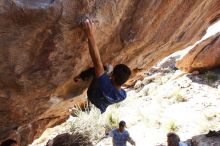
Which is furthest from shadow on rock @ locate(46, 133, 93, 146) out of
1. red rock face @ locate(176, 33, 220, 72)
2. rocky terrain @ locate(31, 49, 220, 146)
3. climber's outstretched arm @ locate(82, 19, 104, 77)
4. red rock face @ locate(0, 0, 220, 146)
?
climber's outstretched arm @ locate(82, 19, 104, 77)

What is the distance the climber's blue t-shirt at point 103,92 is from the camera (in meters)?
4.37

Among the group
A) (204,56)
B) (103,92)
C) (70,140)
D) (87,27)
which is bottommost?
(103,92)

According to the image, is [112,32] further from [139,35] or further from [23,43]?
[23,43]

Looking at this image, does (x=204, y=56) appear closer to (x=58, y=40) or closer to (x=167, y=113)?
(x=167, y=113)

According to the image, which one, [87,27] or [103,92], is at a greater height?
[87,27]

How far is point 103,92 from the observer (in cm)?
439

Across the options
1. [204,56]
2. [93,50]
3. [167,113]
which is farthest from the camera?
[204,56]

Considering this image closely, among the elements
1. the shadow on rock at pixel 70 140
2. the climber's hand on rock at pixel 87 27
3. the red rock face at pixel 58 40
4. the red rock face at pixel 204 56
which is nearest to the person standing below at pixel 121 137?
the red rock face at pixel 58 40

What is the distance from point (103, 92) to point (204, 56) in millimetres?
12869

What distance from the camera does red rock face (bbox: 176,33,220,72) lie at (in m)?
16.4

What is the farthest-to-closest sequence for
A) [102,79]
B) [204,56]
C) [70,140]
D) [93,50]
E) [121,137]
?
[204,56]
[70,140]
[121,137]
[93,50]
[102,79]

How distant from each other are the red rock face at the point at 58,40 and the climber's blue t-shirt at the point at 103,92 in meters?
0.58

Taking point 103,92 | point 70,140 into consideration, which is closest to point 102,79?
point 103,92

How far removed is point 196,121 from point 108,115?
297 centimetres
